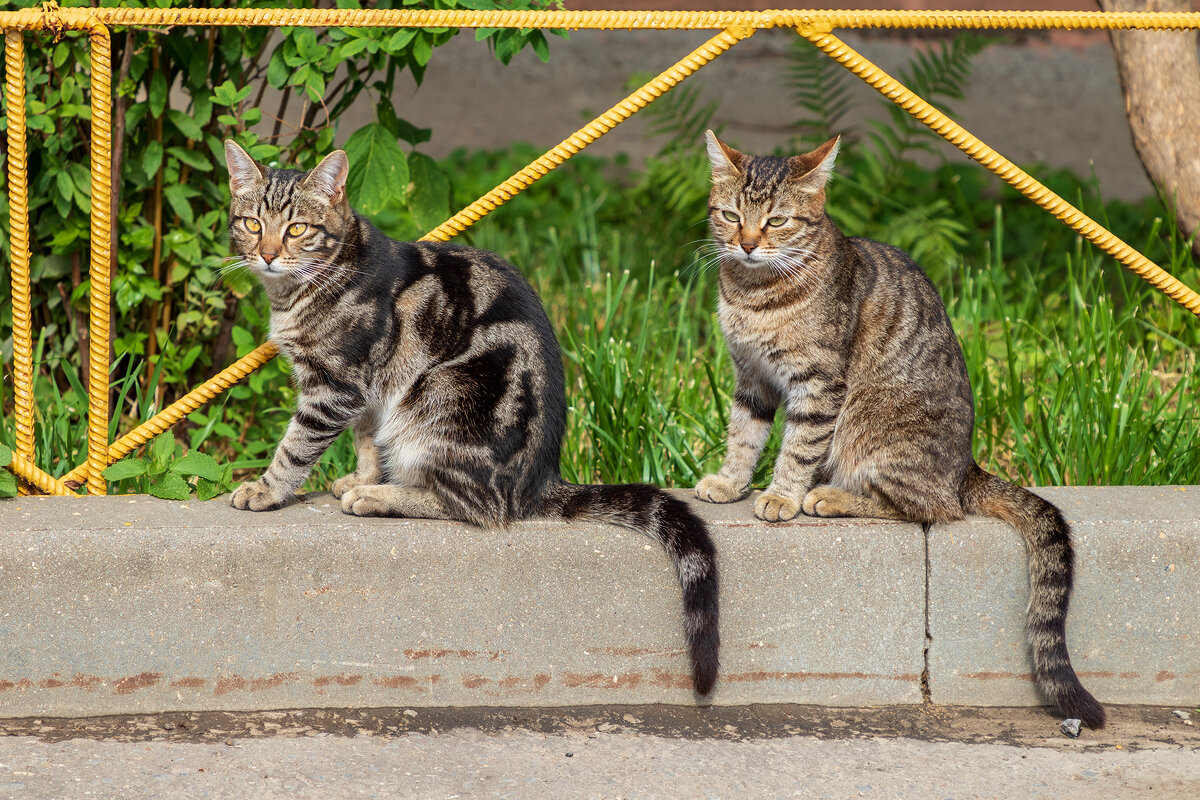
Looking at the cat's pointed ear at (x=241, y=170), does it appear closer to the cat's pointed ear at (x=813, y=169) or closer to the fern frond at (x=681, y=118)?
the cat's pointed ear at (x=813, y=169)

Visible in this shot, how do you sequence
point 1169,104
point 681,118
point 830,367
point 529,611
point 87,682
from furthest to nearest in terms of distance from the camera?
point 681,118, point 1169,104, point 830,367, point 529,611, point 87,682

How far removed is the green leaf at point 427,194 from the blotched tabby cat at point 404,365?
2.19 ft

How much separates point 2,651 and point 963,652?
2283 mm

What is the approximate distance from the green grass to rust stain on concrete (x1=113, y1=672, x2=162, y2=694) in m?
0.86

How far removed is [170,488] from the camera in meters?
2.98

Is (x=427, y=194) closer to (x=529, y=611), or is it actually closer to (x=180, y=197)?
(x=180, y=197)

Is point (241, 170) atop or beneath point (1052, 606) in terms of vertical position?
atop

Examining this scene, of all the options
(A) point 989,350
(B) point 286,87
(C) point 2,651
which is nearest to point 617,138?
(A) point 989,350

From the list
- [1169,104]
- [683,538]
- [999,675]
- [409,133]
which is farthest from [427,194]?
[1169,104]

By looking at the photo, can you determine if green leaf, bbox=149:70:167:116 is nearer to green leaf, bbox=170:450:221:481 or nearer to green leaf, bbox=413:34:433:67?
green leaf, bbox=413:34:433:67

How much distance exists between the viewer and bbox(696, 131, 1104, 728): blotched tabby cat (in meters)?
3.02

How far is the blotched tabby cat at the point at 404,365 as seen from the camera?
2.95 m

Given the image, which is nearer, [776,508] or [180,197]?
[776,508]

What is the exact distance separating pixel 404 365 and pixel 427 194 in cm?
96
